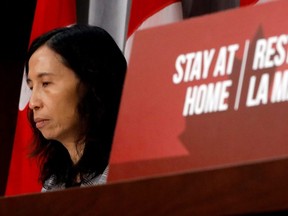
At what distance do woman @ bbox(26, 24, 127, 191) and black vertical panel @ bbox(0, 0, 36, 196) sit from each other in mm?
1101

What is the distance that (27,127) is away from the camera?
2.35 meters

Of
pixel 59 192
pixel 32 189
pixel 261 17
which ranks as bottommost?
pixel 32 189

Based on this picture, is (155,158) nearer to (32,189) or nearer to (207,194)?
(207,194)

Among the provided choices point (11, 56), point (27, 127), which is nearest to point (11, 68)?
point (11, 56)

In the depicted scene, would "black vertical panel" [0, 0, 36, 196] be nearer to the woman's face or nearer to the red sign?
the woman's face

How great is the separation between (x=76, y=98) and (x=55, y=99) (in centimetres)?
4

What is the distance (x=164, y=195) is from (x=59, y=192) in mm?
100

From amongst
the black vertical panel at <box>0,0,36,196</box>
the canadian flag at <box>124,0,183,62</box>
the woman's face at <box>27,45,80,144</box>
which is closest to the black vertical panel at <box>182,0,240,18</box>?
the canadian flag at <box>124,0,183,62</box>

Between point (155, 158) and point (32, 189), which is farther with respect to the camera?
point (32, 189)

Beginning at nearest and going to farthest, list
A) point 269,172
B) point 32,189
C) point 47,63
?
point 269,172, point 47,63, point 32,189

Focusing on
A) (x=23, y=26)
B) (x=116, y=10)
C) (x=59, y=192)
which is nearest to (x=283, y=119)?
(x=59, y=192)

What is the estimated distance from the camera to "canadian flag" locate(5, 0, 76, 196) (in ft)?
7.61

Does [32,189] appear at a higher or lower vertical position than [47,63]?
lower

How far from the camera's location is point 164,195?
26.9 inches
